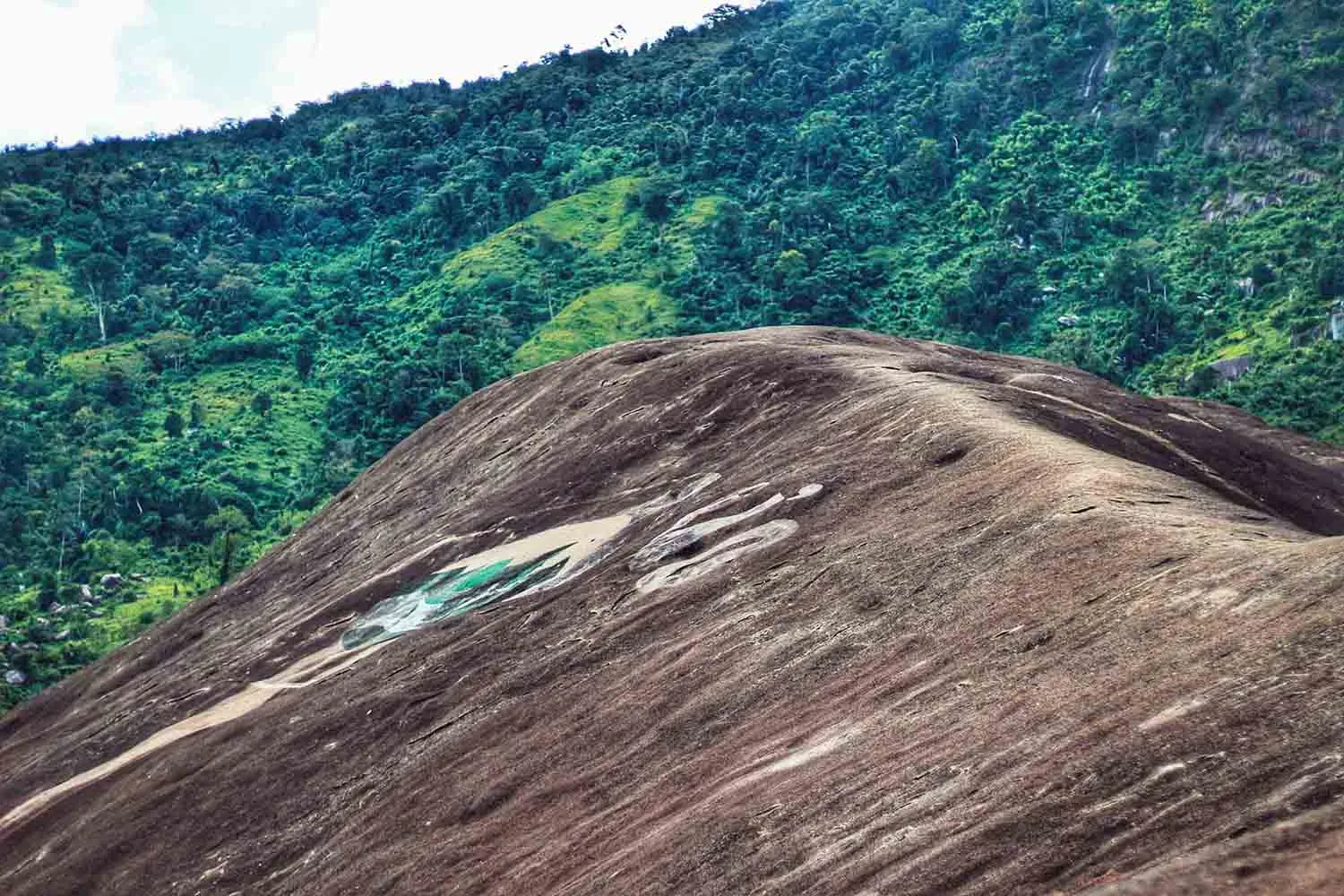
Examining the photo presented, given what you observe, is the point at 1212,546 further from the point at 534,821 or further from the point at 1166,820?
the point at 534,821

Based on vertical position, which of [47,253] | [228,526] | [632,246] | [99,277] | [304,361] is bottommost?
[228,526]

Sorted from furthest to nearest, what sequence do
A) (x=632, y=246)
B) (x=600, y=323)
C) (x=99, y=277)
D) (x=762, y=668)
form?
(x=99, y=277), (x=632, y=246), (x=600, y=323), (x=762, y=668)

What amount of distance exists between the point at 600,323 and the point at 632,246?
14972mm

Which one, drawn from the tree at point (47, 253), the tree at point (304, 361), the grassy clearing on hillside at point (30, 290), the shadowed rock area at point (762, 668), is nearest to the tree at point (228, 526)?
the tree at point (304, 361)

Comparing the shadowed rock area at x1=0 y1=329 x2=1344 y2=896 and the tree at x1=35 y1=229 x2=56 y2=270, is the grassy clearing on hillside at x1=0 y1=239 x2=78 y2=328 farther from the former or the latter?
the shadowed rock area at x1=0 y1=329 x2=1344 y2=896

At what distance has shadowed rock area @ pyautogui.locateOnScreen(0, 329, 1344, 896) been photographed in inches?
566

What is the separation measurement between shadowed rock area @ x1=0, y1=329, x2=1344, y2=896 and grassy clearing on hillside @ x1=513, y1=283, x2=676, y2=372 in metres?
58.1

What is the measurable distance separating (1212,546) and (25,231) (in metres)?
129

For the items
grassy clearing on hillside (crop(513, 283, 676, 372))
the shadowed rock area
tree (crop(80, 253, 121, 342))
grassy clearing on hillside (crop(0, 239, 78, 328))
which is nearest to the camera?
the shadowed rock area

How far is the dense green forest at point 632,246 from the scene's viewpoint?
284 ft

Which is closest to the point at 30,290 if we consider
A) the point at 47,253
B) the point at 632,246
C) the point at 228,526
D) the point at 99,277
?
the point at 99,277

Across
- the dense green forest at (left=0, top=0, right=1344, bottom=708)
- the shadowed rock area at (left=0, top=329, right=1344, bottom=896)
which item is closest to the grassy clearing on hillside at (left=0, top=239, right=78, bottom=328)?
the dense green forest at (left=0, top=0, right=1344, bottom=708)

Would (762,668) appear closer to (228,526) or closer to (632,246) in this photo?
(228,526)

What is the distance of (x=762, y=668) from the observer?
21.1m
